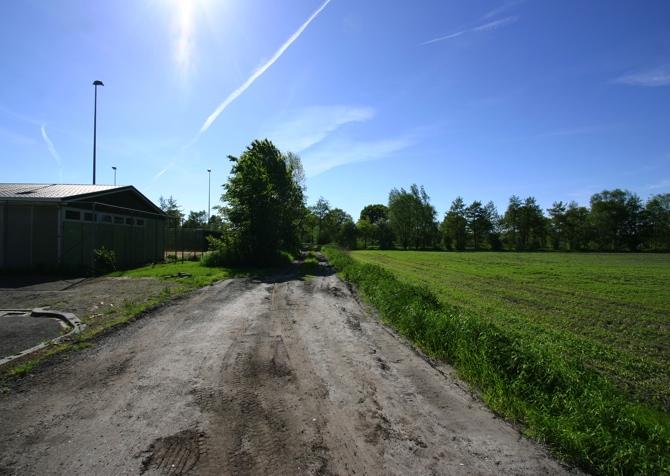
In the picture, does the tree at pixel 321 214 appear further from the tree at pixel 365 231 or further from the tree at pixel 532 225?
the tree at pixel 532 225

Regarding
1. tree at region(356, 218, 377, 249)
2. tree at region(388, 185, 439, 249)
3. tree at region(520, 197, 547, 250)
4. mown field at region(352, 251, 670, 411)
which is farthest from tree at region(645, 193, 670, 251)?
mown field at region(352, 251, 670, 411)

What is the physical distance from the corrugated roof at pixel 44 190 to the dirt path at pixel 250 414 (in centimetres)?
1582

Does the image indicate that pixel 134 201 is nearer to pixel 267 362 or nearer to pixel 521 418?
pixel 267 362

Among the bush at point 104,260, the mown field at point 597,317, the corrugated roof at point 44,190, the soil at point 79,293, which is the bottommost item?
the mown field at point 597,317

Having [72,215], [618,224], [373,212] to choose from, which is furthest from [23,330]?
[373,212]

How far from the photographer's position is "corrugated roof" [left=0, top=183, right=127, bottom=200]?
18.9 metres

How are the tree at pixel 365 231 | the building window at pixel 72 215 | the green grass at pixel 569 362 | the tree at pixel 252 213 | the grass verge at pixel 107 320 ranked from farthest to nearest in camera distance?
the tree at pixel 365 231
the tree at pixel 252 213
the building window at pixel 72 215
the grass verge at pixel 107 320
the green grass at pixel 569 362

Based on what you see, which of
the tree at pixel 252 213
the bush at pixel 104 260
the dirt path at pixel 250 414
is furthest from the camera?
the tree at pixel 252 213

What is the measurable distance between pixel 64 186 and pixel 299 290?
60.2 feet

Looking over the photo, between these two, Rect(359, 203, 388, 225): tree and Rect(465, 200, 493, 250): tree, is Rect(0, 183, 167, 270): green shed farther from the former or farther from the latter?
Rect(359, 203, 388, 225): tree

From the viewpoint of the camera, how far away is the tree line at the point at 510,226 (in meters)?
83.6

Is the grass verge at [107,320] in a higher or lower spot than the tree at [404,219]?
lower

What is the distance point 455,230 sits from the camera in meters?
88.1

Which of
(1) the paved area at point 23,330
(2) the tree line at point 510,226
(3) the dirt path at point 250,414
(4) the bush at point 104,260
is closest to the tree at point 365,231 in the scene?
(2) the tree line at point 510,226
